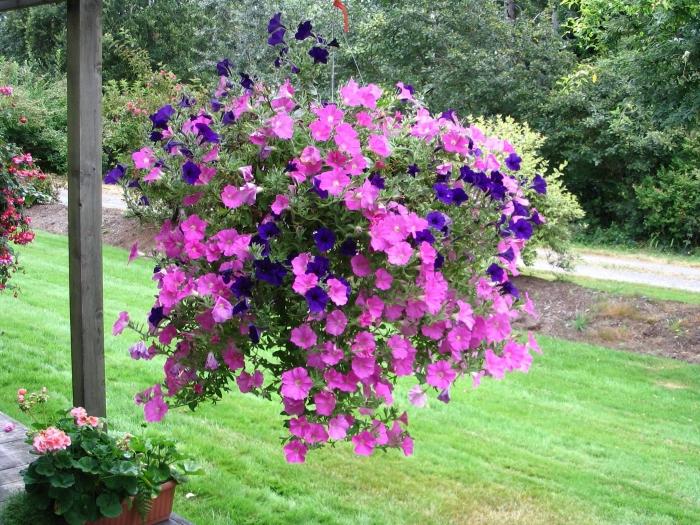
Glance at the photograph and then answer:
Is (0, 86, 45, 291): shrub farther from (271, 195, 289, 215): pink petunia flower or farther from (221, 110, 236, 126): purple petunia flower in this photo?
(271, 195, 289, 215): pink petunia flower

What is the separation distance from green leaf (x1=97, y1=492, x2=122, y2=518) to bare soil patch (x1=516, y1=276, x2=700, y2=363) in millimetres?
5437

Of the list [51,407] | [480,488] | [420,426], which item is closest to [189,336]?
[480,488]

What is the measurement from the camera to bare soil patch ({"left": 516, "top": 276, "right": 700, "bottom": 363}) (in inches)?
275

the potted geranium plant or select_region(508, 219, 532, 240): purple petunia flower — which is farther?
the potted geranium plant

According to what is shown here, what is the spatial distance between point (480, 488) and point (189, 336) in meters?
2.09

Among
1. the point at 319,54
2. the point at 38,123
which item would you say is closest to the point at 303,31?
the point at 319,54

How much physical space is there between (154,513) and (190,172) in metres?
1.39

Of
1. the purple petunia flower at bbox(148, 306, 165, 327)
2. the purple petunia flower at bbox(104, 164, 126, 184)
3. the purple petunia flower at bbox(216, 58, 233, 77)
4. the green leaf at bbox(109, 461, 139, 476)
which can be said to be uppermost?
the purple petunia flower at bbox(216, 58, 233, 77)

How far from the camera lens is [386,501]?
3.38 meters

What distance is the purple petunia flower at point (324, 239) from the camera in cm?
177

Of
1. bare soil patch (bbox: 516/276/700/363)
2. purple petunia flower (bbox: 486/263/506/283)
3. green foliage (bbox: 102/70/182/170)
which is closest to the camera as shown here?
purple petunia flower (bbox: 486/263/506/283)

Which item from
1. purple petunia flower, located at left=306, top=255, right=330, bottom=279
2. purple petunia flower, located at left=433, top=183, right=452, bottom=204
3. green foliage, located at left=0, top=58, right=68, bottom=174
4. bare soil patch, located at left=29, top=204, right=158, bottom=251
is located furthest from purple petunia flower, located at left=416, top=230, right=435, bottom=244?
green foliage, located at left=0, top=58, right=68, bottom=174

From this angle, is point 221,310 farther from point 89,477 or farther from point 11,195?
point 11,195

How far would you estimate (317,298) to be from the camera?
1754mm
